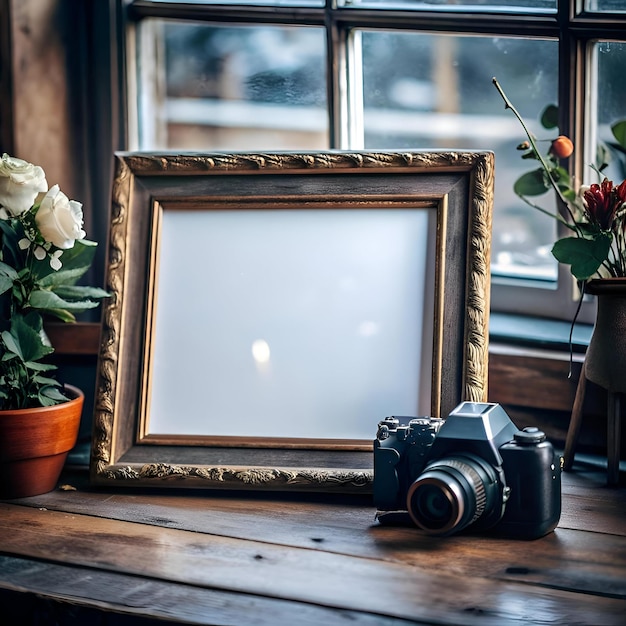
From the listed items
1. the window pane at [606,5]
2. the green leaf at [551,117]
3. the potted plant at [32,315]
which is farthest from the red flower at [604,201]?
the potted plant at [32,315]

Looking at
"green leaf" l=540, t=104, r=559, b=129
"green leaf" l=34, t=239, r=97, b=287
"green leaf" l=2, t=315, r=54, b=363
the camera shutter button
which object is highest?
"green leaf" l=540, t=104, r=559, b=129

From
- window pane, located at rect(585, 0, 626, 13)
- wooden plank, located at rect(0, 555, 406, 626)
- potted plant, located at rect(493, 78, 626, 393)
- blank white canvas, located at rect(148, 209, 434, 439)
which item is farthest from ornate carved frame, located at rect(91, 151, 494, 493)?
window pane, located at rect(585, 0, 626, 13)

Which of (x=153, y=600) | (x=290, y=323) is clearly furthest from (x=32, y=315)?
(x=153, y=600)

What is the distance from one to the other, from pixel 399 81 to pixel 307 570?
0.95 meters

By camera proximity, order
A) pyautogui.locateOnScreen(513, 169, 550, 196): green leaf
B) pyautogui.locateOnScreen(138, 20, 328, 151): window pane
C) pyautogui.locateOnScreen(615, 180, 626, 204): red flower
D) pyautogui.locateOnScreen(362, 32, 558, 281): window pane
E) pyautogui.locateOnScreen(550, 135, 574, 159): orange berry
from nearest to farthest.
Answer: pyautogui.locateOnScreen(615, 180, 626, 204): red flower < pyautogui.locateOnScreen(550, 135, 574, 159): orange berry < pyautogui.locateOnScreen(513, 169, 550, 196): green leaf < pyautogui.locateOnScreen(362, 32, 558, 281): window pane < pyautogui.locateOnScreen(138, 20, 328, 151): window pane

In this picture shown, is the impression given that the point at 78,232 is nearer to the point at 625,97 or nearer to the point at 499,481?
the point at 499,481

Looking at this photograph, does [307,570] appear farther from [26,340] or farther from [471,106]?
[471,106]

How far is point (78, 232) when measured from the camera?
1.14 m

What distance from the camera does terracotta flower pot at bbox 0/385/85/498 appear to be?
1.12m

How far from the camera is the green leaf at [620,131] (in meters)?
1.24

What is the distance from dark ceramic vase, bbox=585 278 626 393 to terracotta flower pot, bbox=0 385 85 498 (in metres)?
0.76

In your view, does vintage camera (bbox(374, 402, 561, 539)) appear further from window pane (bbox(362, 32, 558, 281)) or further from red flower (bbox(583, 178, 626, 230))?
window pane (bbox(362, 32, 558, 281))

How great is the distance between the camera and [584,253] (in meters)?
1.11

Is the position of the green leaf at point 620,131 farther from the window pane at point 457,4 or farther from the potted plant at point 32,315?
the potted plant at point 32,315
